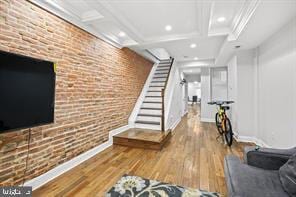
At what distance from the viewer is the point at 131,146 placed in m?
3.79

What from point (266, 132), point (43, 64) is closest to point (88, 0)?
point (43, 64)

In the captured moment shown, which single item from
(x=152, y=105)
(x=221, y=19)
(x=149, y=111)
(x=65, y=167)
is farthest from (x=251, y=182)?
(x=152, y=105)

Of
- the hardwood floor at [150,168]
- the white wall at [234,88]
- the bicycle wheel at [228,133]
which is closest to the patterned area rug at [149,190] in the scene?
the hardwood floor at [150,168]

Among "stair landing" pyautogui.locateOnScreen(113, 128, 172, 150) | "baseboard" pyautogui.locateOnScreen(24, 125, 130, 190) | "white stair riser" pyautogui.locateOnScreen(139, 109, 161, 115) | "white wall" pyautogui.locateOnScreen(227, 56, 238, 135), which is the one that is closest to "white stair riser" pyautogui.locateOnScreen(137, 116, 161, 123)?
"white stair riser" pyautogui.locateOnScreen(139, 109, 161, 115)

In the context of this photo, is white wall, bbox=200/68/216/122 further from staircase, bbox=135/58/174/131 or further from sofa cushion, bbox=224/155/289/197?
sofa cushion, bbox=224/155/289/197

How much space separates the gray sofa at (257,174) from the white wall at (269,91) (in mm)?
1263

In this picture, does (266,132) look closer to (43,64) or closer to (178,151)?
(178,151)

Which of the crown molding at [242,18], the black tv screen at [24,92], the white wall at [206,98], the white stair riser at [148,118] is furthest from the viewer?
the white wall at [206,98]

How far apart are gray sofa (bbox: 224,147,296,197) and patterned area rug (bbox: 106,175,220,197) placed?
550mm

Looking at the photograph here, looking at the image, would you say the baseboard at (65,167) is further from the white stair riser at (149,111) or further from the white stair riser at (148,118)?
the white stair riser at (149,111)

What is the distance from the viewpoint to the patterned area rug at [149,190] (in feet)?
6.43

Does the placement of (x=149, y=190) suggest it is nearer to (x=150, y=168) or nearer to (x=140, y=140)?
(x=150, y=168)

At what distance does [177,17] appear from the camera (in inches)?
110

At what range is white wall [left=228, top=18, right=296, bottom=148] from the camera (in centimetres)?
264
